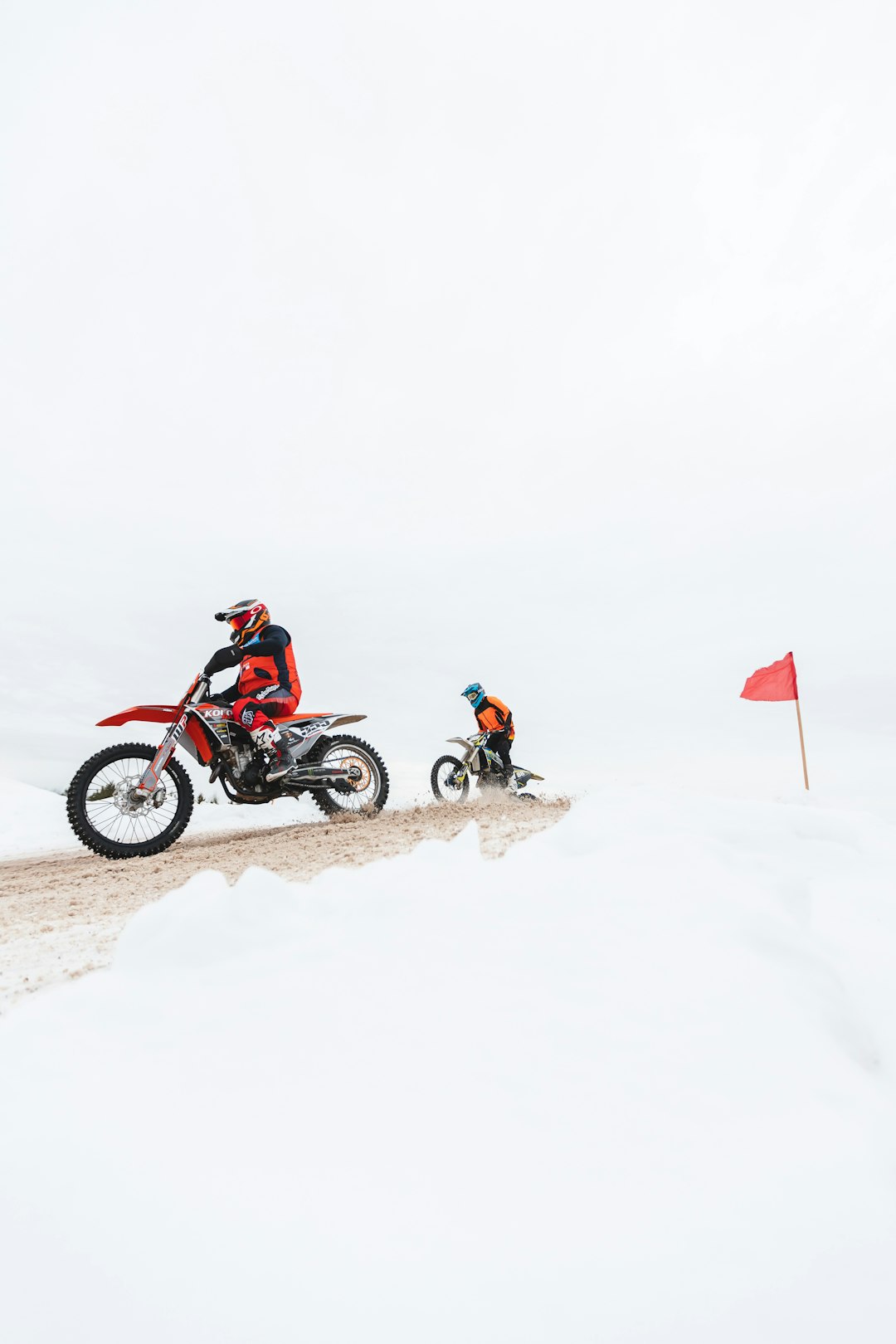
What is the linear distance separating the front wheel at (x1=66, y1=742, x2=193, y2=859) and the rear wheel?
147 centimetres

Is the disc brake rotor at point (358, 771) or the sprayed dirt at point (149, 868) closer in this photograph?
the sprayed dirt at point (149, 868)

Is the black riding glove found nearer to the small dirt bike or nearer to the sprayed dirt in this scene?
the sprayed dirt

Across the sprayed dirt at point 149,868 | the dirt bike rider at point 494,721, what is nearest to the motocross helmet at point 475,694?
the dirt bike rider at point 494,721

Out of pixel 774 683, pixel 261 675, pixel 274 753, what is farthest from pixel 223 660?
pixel 774 683

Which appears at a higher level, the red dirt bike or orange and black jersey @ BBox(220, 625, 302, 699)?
orange and black jersey @ BBox(220, 625, 302, 699)

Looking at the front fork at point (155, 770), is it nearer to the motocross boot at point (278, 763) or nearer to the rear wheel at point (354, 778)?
the motocross boot at point (278, 763)

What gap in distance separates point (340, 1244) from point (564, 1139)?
568 mm

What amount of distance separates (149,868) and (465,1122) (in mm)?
4810

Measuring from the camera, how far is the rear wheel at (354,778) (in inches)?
317

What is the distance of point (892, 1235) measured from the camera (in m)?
1.57

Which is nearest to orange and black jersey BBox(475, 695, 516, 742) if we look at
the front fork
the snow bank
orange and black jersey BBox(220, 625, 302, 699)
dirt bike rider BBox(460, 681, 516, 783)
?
dirt bike rider BBox(460, 681, 516, 783)

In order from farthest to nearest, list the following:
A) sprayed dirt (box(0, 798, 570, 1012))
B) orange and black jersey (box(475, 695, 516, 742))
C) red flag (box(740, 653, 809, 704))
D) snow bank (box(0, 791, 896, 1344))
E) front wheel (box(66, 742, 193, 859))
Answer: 1. orange and black jersey (box(475, 695, 516, 742))
2. red flag (box(740, 653, 809, 704))
3. front wheel (box(66, 742, 193, 859))
4. sprayed dirt (box(0, 798, 570, 1012))
5. snow bank (box(0, 791, 896, 1344))

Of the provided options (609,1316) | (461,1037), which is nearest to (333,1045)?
(461,1037)

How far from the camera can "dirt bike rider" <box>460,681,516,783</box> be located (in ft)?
41.1
